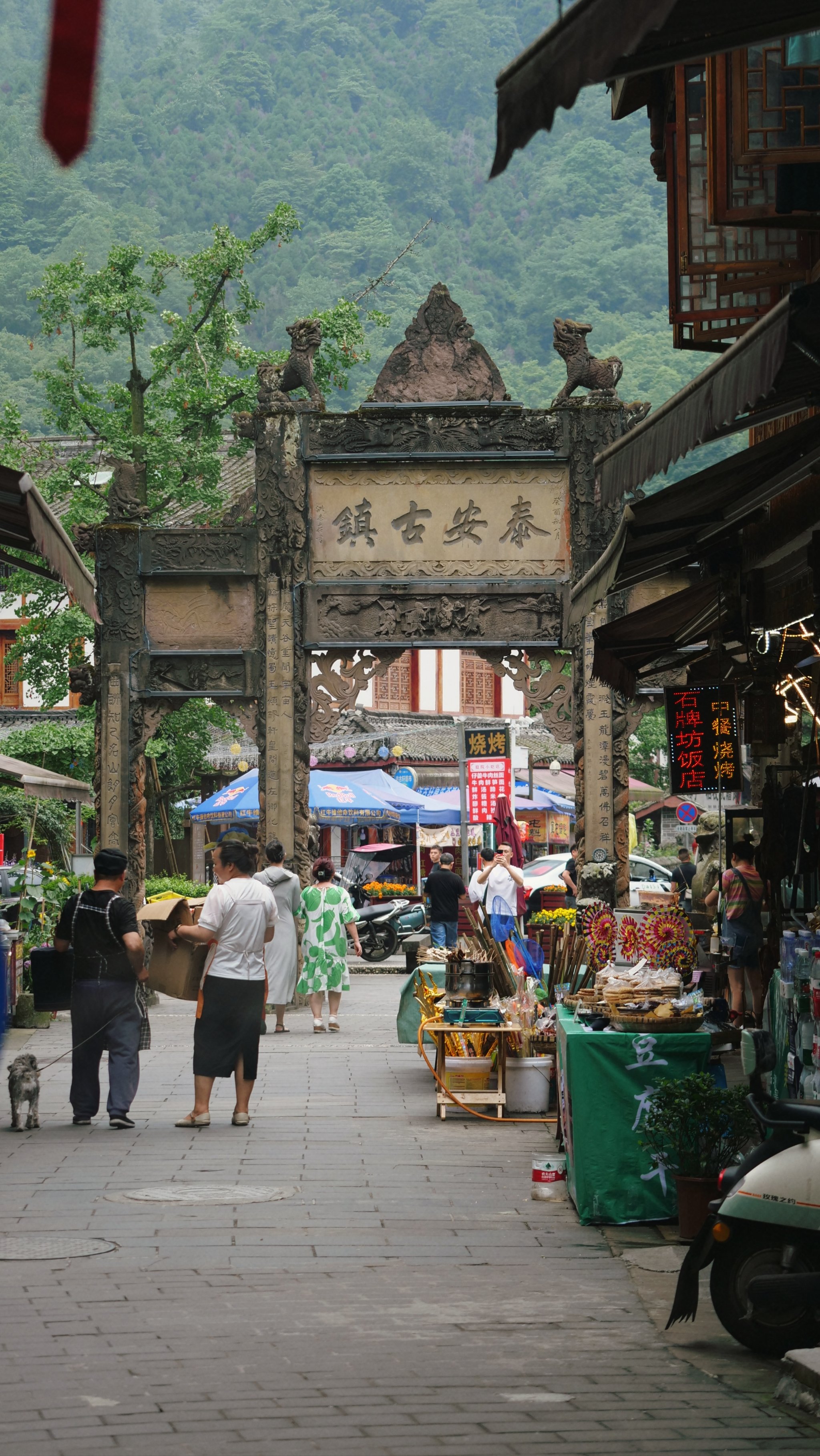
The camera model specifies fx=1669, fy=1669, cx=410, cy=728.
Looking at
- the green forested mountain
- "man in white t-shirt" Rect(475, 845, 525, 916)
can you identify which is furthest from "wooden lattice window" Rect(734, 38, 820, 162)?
"man in white t-shirt" Rect(475, 845, 525, 916)

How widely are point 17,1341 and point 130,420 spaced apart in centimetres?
2372

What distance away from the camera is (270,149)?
3.87 metres

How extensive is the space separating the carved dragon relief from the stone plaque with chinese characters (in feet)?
3.07

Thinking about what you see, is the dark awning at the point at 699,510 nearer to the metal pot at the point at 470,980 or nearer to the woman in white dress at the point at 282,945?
the metal pot at the point at 470,980

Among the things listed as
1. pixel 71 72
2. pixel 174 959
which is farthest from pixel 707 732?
pixel 71 72

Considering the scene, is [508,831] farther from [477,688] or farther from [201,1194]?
[477,688]

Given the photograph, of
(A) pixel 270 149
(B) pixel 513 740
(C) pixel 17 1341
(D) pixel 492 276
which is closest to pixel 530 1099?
(C) pixel 17 1341

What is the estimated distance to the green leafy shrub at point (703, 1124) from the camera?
7.32m

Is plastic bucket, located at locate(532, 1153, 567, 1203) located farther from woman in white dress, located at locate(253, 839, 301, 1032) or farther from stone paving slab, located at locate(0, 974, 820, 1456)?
woman in white dress, located at locate(253, 839, 301, 1032)

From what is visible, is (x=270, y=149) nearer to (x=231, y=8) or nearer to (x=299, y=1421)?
(x=231, y=8)

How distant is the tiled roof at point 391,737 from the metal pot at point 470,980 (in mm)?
24996

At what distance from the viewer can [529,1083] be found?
1138 centimetres

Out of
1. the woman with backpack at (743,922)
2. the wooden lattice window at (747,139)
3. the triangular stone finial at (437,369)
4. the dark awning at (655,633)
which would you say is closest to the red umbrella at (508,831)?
the triangular stone finial at (437,369)

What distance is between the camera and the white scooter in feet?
18.9
